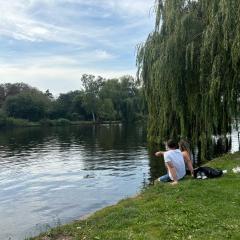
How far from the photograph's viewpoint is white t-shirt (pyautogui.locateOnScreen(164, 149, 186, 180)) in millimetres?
13367

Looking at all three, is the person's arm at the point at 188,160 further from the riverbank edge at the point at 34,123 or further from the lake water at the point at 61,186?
the riverbank edge at the point at 34,123

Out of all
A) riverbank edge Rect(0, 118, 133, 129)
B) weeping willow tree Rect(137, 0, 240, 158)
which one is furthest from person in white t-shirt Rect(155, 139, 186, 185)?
riverbank edge Rect(0, 118, 133, 129)

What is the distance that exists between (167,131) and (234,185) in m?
15.7

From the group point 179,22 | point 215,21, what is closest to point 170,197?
point 215,21

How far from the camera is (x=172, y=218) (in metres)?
8.95

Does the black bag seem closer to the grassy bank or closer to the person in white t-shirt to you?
the person in white t-shirt

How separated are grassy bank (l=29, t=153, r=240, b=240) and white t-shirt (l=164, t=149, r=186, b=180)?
1.26 metres

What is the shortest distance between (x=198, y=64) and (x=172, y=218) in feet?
45.0

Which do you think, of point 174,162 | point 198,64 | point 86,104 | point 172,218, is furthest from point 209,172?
point 86,104

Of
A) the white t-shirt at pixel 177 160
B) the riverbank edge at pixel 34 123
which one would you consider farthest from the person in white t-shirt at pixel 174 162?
the riverbank edge at pixel 34 123

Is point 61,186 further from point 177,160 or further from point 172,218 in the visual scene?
point 172,218

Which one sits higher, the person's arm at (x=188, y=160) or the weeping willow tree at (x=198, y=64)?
the weeping willow tree at (x=198, y=64)

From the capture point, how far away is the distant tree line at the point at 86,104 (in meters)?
117

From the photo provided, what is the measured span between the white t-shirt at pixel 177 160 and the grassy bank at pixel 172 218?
1257mm
